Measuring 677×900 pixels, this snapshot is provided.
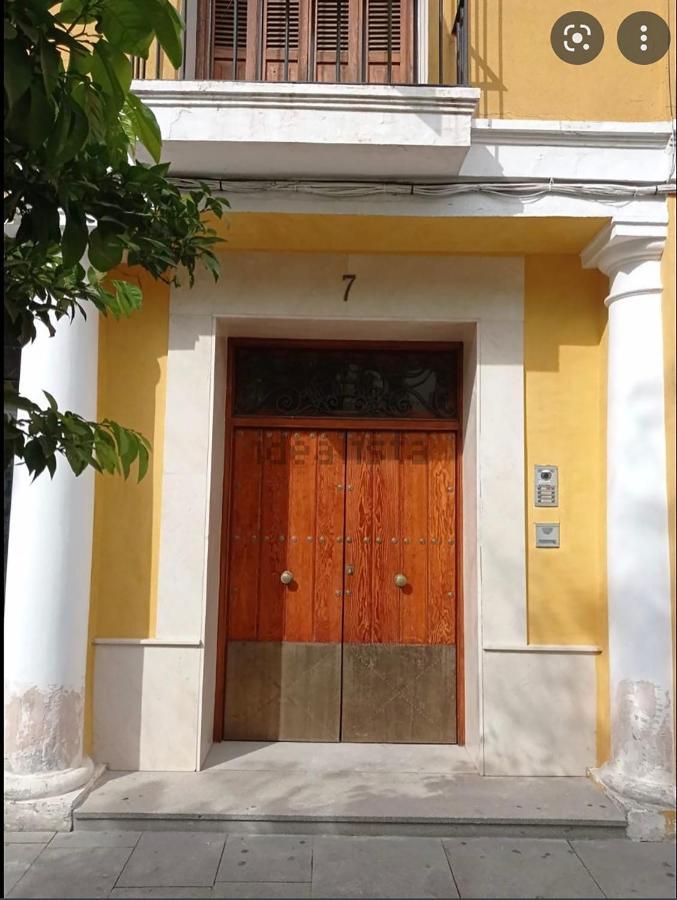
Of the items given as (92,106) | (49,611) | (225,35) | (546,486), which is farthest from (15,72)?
(225,35)

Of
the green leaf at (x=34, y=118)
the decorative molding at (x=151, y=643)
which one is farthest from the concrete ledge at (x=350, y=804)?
the green leaf at (x=34, y=118)

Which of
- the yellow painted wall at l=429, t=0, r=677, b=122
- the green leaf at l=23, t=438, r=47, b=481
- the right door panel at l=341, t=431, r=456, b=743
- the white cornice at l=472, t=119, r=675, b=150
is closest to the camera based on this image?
the green leaf at l=23, t=438, r=47, b=481

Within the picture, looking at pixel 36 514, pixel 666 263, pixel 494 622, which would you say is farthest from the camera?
pixel 494 622

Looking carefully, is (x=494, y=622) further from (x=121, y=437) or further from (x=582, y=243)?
(x=121, y=437)

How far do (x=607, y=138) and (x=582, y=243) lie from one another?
0.64 metres

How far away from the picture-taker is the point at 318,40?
5.02 m

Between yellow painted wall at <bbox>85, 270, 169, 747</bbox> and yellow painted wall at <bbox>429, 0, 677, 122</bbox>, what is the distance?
2458mm

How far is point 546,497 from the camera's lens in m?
4.83

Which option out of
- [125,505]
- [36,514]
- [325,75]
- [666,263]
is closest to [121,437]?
[666,263]

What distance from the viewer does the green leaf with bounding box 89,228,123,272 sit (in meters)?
1.47

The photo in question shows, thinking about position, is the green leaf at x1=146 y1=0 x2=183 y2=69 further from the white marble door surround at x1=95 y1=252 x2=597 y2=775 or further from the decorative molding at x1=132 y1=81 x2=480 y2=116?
the white marble door surround at x1=95 y1=252 x2=597 y2=775

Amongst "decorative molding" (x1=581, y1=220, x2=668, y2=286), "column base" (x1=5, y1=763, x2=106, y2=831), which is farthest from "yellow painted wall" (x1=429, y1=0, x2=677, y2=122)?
"column base" (x1=5, y1=763, x2=106, y2=831)

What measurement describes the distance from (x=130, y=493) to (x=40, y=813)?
189 cm

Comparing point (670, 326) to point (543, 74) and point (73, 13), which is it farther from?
point (543, 74)
